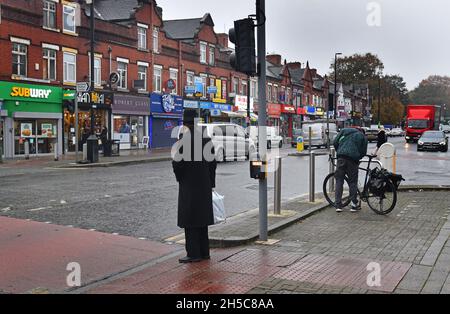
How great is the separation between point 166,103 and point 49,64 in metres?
11.3

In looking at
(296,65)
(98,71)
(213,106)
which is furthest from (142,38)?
(296,65)

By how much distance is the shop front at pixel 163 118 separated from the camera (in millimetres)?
37656

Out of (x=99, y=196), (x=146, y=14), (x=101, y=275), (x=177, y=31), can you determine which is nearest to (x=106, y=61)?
(x=146, y=14)

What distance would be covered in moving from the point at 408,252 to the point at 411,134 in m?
46.9

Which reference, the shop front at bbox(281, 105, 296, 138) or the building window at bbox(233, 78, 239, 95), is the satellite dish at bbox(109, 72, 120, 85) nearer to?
the building window at bbox(233, 78, 239, 95)

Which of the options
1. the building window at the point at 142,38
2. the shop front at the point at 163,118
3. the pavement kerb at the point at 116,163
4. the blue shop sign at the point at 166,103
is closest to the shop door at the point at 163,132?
the shop front at the point at 163,118

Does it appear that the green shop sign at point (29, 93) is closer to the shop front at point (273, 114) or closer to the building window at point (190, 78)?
the building window at point (190, 78)

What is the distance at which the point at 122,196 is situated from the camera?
12.4 metres

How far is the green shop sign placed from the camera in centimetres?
2562

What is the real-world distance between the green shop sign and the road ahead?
7.96 m

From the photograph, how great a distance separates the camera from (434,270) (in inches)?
230

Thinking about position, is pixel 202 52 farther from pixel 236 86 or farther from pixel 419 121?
pixel 419 121

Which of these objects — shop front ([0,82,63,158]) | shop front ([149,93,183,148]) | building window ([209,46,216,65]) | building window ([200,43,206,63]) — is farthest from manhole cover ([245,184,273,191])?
building window ([209,46,216,65])
